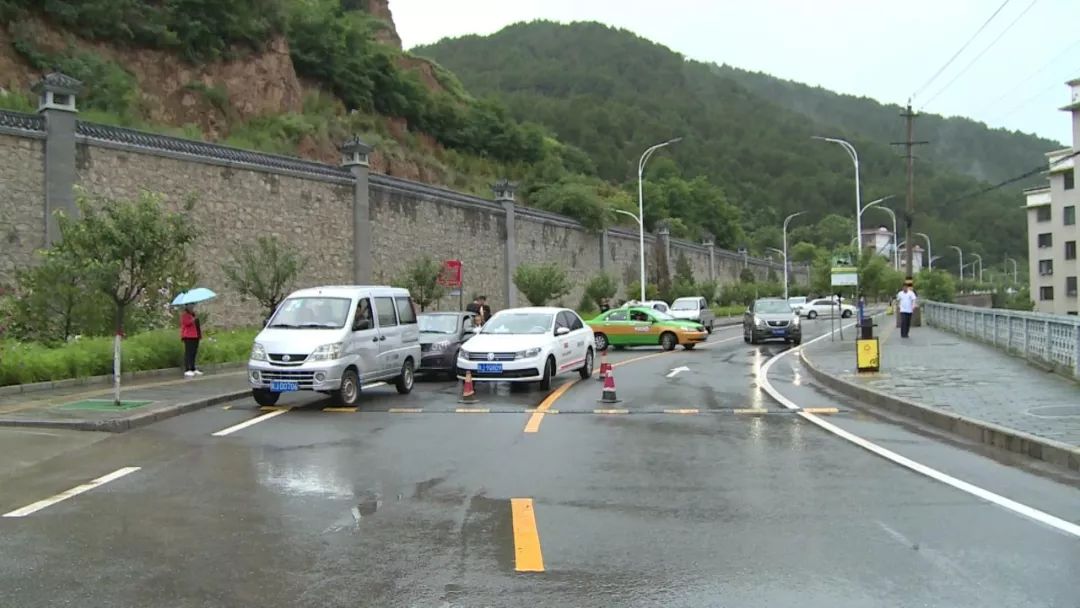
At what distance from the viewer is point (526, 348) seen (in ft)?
50.8

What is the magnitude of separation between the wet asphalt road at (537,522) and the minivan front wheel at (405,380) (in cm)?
447

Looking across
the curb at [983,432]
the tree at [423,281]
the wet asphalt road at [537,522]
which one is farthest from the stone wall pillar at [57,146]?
the curb at [983,432]

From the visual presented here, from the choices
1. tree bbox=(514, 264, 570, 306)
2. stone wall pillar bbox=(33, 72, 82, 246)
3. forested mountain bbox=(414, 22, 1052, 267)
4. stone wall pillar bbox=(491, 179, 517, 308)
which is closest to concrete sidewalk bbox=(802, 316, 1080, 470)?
tree bbox=(514, 264, 570, 306)

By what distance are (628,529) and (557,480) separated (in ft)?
5.82

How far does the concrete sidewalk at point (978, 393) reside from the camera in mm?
9547

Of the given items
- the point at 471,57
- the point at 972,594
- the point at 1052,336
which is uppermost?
the point at 471,57

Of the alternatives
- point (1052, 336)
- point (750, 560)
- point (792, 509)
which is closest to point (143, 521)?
point (750, 560)

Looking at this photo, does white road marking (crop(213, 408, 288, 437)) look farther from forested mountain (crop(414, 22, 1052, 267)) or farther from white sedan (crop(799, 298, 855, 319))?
forested mountain (crop(414, 22, 1052, 267))

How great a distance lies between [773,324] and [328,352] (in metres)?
20.6

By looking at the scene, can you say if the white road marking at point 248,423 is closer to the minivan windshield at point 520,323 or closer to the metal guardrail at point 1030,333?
the minivan windshield at point 520,323

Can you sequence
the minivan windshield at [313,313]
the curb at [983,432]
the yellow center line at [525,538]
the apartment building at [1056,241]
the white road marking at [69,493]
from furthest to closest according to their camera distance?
the apartment building at [1056,241], the minivan windshield at [313,313], the curb at [983,432], the white road marking at [69,493], the yellow center line at [525,538]

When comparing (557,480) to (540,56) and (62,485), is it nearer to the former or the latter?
(62,485)

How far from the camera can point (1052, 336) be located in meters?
16.5

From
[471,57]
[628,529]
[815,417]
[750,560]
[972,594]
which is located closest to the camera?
[972,594]
